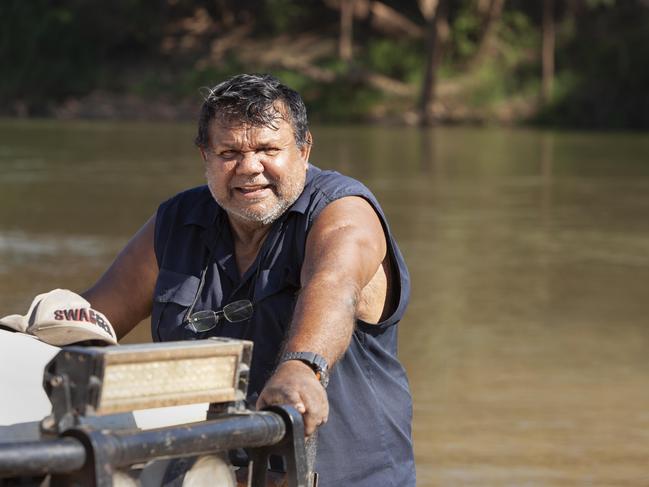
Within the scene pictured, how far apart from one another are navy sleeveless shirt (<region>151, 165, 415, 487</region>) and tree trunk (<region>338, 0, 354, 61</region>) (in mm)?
39945

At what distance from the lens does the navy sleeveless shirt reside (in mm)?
3107

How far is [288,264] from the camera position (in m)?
3.21

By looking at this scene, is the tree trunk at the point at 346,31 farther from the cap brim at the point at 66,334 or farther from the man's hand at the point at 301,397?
the man's hand at the point at 301,397

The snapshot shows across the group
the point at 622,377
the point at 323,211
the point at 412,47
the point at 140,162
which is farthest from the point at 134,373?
the point at 412,47

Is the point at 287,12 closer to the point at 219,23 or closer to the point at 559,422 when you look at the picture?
the point at 219,23

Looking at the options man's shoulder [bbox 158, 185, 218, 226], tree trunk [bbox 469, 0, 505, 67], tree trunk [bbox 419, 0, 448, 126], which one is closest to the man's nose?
man's shoulder [bbox 158, 185, 218, 226]

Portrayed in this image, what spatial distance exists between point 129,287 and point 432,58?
3728 centimetres

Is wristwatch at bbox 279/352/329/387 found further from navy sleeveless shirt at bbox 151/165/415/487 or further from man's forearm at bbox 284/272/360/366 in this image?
navy sleeveless shirt at bbox 151/165/415/487

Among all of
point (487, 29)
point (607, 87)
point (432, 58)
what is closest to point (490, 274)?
point (607, 87)

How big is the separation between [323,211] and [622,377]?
13.6ft

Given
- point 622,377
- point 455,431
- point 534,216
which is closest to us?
point 455,431

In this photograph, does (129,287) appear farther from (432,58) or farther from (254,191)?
(432,58)

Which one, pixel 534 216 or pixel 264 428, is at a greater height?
pixel 264 428

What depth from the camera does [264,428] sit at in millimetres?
2180
